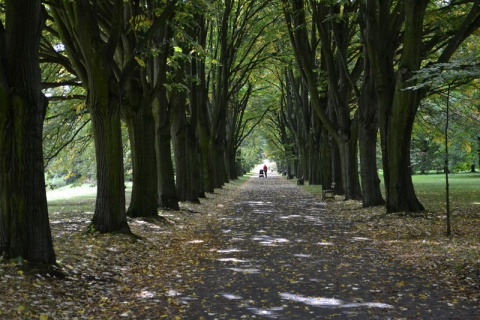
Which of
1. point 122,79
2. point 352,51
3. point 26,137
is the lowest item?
point 26,137

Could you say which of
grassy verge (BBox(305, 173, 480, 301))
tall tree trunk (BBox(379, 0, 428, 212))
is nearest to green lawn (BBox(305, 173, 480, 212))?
grassy verge (BBox(305, 173, 480, 301))

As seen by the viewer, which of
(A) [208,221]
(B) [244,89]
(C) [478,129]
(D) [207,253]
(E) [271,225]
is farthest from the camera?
(B) [244,89]

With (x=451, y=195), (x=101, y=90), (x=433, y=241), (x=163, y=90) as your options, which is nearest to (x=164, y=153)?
(x=163, y=90)

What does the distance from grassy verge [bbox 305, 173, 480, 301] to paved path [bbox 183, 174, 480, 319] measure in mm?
346

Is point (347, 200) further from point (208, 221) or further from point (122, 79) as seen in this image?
point (122, 79)

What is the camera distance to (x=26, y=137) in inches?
275

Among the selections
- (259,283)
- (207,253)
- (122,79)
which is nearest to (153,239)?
(207,253)

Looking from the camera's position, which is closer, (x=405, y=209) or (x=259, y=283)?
(x=259, y=283)

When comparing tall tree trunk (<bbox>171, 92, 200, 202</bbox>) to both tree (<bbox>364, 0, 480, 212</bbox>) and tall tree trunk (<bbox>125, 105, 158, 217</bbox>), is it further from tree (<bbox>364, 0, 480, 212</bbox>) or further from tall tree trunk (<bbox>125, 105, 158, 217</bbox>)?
tree (<bbox>364, 0, 480, 212</bbox>)

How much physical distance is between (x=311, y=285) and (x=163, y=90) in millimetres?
10829

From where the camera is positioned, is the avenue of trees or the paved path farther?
the avenue of trees

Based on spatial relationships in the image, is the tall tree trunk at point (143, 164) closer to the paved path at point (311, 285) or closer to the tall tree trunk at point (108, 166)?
the tall tree trunk at point (108, 166)

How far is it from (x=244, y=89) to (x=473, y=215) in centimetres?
2991

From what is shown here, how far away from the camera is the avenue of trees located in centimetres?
702
